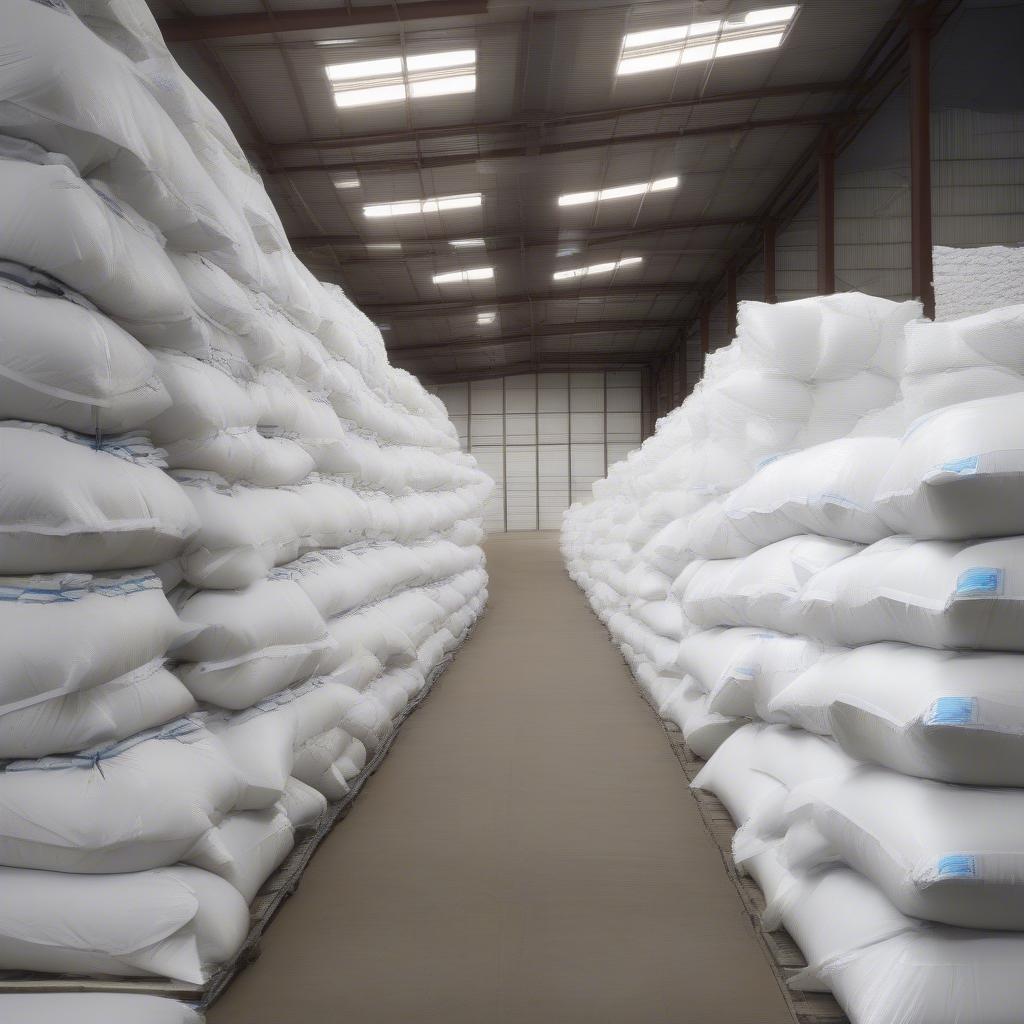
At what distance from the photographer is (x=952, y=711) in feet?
4.74

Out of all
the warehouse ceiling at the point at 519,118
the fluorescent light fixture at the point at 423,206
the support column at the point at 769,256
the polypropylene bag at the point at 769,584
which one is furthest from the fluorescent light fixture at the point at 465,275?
the polypropylene bag at the point at 769,584

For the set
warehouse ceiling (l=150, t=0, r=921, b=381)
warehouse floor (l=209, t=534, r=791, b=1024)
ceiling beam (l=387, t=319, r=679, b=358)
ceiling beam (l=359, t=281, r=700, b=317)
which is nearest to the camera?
warehouse floor (l=209, t=534, r=791, b=1024)

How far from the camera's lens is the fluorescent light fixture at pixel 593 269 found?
1290 centimetres

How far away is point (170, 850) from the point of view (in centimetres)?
166

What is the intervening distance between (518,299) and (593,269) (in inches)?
62.5

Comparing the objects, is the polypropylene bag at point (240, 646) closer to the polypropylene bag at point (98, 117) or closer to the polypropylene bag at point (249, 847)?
the polypropylene bag at point (249, 847)

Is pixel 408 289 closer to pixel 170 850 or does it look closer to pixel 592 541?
pixel 592 541

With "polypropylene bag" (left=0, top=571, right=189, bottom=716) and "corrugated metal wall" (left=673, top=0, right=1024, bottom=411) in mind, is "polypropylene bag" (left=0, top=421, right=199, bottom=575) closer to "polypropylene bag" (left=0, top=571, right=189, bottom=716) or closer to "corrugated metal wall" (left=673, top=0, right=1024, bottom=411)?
"polypropylene bag" (left=0, top=571, right=189, bottom=716)

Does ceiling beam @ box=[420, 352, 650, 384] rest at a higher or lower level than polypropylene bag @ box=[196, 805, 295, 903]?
higher

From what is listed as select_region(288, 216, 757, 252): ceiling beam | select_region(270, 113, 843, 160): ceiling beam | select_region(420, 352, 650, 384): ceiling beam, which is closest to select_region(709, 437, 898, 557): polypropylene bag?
select_region(270, 113, 843, 160): ceiling beam

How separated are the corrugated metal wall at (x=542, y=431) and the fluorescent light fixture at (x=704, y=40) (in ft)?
47.8

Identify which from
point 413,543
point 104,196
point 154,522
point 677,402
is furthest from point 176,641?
point 677,402

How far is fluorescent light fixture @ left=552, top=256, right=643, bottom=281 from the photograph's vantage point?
12898mm

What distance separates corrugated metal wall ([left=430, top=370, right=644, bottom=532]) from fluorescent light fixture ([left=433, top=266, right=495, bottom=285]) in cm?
880
